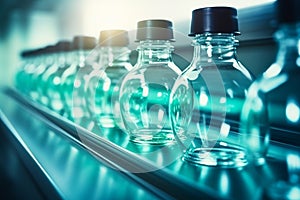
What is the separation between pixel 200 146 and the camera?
48 centimetres

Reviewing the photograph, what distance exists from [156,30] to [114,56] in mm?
264

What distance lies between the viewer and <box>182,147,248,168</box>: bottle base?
454 millimetres

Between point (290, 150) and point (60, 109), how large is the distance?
0.71 metres

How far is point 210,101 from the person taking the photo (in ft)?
1.55

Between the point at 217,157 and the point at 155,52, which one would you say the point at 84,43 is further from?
the point at 217,157

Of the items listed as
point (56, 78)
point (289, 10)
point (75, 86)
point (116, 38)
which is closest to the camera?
point (289, 10)

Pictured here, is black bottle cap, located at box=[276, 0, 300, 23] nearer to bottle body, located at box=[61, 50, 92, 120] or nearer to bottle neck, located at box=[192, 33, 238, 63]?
bottle neck, located at box=[192, 33, 238, 63]

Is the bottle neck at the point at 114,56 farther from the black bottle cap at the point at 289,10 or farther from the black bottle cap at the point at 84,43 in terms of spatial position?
the black bottle cap at the point at 289,10

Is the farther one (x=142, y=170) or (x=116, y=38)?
(x=116, y=38)

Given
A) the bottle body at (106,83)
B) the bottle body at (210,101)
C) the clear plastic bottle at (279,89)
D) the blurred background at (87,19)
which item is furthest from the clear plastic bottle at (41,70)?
the clear plastic bottle at (279,89)

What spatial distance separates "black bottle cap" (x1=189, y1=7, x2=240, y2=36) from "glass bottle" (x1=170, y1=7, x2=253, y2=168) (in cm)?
2

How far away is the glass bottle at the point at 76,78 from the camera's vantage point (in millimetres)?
880

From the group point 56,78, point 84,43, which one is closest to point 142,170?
point 84,43

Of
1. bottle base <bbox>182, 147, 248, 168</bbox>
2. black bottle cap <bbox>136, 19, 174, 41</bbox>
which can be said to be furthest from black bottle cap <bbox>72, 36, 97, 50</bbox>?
bottle base <bbox>182, 147, 248, 168</bbox>
